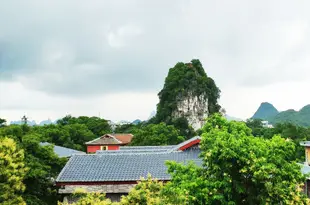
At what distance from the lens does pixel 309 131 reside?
48.7m

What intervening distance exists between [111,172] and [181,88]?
52170mm

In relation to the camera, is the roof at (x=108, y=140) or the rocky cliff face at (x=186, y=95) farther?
the rocky cliff face at (x=186, y=95)

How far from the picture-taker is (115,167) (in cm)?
1956

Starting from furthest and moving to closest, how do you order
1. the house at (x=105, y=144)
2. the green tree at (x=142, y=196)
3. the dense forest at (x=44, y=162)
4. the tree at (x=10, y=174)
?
the house at (x=105, y=144) → the tree at (x=10, y=174) → the green tree at (x=142, y=196) → the dense forest at (x=44, y=162)

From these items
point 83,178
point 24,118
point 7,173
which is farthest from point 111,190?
point 24,118

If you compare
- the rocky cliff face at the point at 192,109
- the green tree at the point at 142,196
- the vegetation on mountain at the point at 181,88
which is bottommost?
the green tree at the point at 142,196

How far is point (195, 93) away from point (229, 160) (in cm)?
6132

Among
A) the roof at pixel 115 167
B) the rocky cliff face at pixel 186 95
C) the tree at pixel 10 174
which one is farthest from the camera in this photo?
the rocky cliff face at pixel 186 95

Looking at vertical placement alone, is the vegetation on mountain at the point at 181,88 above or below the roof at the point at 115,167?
above

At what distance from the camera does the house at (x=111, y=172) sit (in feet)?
59.5

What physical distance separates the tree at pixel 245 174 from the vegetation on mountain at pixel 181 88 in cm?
5824

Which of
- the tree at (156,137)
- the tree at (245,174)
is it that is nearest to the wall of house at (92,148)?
the tree at (156,137)

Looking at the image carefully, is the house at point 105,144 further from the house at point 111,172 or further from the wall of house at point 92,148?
the house at point 111,172

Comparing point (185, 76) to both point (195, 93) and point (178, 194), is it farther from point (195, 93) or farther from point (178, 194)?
point (178, 194)
